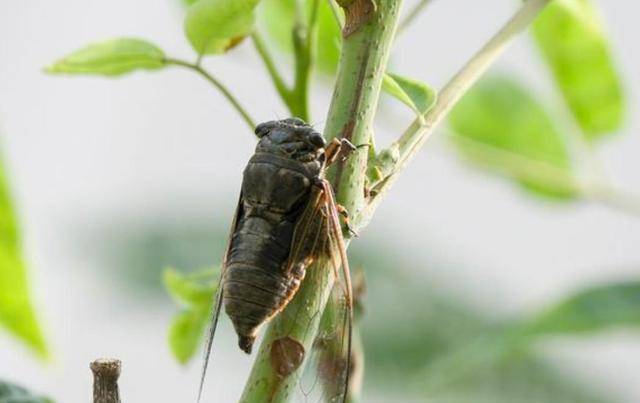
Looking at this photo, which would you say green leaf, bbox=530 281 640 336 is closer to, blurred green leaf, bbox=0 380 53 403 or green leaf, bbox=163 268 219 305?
green leaf, bbox=163 268 219 305

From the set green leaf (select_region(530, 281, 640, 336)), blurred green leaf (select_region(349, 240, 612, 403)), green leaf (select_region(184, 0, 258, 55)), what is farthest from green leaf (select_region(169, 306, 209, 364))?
blurred green leaf (select_region(349, 240, 612, 403))

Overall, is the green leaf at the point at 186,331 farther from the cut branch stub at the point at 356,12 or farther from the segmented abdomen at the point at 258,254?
the cut branch stub at the point at 356,12

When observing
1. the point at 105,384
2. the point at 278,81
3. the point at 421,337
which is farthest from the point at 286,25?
the point at 421,337

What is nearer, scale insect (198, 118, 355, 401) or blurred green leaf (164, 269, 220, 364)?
scale insect (198, 118, 355, 401)

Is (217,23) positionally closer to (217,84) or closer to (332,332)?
(217,84)

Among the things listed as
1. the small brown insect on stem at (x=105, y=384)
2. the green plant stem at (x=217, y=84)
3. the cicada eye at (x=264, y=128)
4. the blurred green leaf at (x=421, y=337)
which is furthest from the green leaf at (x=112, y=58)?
the blurred green leaf at (x=421, y=337)
